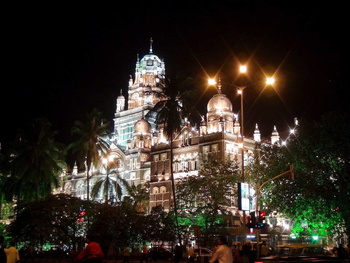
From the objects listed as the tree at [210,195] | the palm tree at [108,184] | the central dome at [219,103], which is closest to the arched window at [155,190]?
the palm tree at [108,184]

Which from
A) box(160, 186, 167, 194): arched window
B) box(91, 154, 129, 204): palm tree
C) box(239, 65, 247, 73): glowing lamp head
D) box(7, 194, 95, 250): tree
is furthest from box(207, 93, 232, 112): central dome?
box(239, 65, 247, 73): glowing lamp head

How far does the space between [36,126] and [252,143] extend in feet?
117

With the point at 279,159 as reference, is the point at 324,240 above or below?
below

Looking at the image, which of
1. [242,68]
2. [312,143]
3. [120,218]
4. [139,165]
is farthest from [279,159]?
[139,165]

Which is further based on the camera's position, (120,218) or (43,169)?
(43,169)

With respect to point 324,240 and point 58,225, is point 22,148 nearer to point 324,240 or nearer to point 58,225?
point 58,225

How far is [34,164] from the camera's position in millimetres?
59094

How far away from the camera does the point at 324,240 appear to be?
161 feet

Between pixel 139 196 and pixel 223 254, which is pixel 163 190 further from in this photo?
pixel 223 254

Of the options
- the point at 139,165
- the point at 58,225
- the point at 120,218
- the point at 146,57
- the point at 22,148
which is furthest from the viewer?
the point at 146,57

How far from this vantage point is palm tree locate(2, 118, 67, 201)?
59047 millimetres

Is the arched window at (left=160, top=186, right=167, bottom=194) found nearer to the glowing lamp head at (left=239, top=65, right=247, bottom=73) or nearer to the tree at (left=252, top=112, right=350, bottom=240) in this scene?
the tree at (left=252, top=112, right=350, bottom=240)

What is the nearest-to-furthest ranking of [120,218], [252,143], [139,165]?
[120,218], [252,143], [139,165]

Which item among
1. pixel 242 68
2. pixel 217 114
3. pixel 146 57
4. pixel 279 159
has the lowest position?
pixel 279 159
